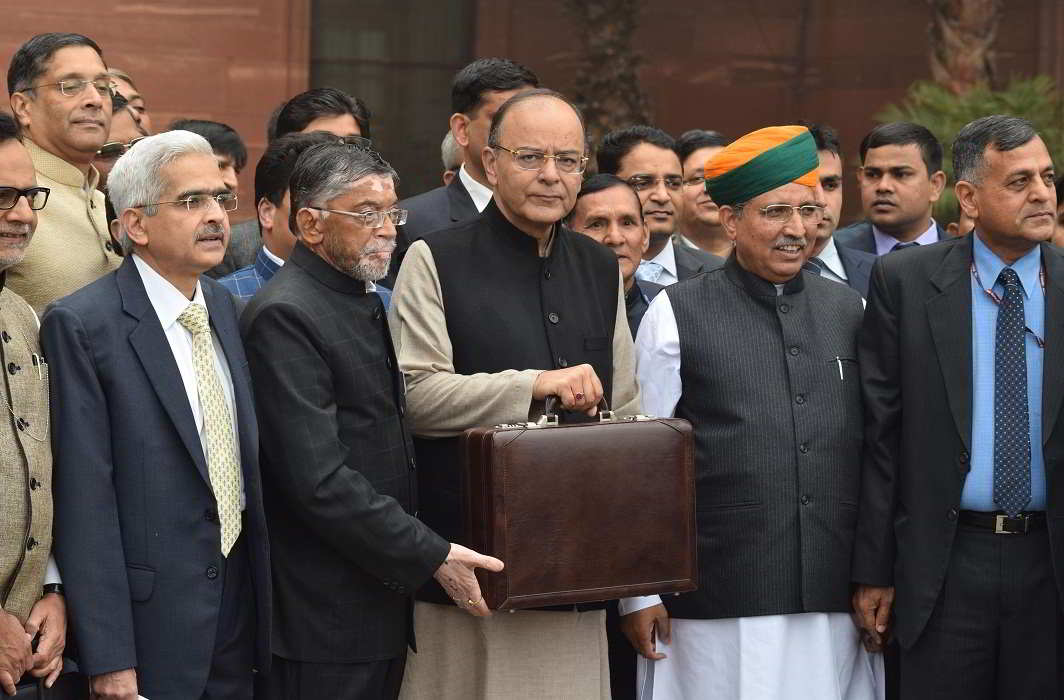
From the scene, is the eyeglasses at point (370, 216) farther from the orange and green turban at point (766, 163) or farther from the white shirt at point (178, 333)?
the orange and green turban at point (766, 163)

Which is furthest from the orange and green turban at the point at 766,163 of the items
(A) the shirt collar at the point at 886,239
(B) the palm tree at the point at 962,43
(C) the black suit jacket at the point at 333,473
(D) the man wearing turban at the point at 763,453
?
(B) the palm tree at the point at 962,43

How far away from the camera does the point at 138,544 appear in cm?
352

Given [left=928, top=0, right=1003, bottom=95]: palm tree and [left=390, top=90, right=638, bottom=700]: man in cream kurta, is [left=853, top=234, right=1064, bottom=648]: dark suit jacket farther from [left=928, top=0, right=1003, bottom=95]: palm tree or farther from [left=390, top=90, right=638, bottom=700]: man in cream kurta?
[left=928, top=0, right=1003, bottom=95]: palm tree

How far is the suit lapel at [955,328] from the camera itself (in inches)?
168

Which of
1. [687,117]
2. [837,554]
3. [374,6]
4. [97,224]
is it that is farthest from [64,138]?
[687,117]

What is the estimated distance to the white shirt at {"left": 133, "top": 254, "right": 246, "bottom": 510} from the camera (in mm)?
3648

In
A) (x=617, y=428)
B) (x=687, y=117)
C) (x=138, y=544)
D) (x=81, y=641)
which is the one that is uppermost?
(x=687, y=117)

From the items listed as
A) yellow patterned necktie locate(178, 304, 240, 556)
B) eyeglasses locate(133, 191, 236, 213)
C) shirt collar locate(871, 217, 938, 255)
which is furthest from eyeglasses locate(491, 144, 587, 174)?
shirt collar locate(871, 217, 938, 255)

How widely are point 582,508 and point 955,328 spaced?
130 centimetres

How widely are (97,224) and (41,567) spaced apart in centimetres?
134

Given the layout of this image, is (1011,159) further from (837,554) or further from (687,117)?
(687,117)

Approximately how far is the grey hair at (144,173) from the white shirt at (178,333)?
106 mm

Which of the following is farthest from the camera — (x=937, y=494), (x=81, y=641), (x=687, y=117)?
(x=687, y=117)

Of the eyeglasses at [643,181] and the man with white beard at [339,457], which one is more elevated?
the eyeglasses at [643,181]
